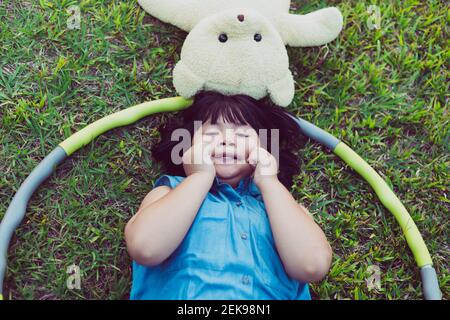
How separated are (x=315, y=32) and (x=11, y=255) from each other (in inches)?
54.6

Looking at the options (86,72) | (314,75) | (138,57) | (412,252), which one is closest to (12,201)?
(86,72)

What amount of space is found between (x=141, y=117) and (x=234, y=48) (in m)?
0.46

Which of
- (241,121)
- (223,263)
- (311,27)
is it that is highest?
(311,27)

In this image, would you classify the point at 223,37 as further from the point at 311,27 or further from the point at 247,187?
the point at 247,187

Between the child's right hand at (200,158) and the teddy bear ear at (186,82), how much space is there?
0.22 m

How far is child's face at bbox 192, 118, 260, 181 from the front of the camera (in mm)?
1797

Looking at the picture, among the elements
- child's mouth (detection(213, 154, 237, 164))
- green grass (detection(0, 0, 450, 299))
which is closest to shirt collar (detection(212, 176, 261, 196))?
child's mouth (detection(213, 154, 237, 164))

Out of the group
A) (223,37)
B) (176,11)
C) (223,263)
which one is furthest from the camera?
(176,11)

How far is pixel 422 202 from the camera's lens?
214 centimetres

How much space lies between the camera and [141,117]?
2.06 metres

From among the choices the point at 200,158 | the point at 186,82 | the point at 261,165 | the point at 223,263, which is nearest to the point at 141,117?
the point at 186,82

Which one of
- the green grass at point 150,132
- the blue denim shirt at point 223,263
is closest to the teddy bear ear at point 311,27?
the green grass at point 150,132

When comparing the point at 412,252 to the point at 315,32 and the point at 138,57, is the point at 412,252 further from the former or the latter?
the point at 138,57

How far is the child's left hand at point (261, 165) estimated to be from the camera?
1.80m
